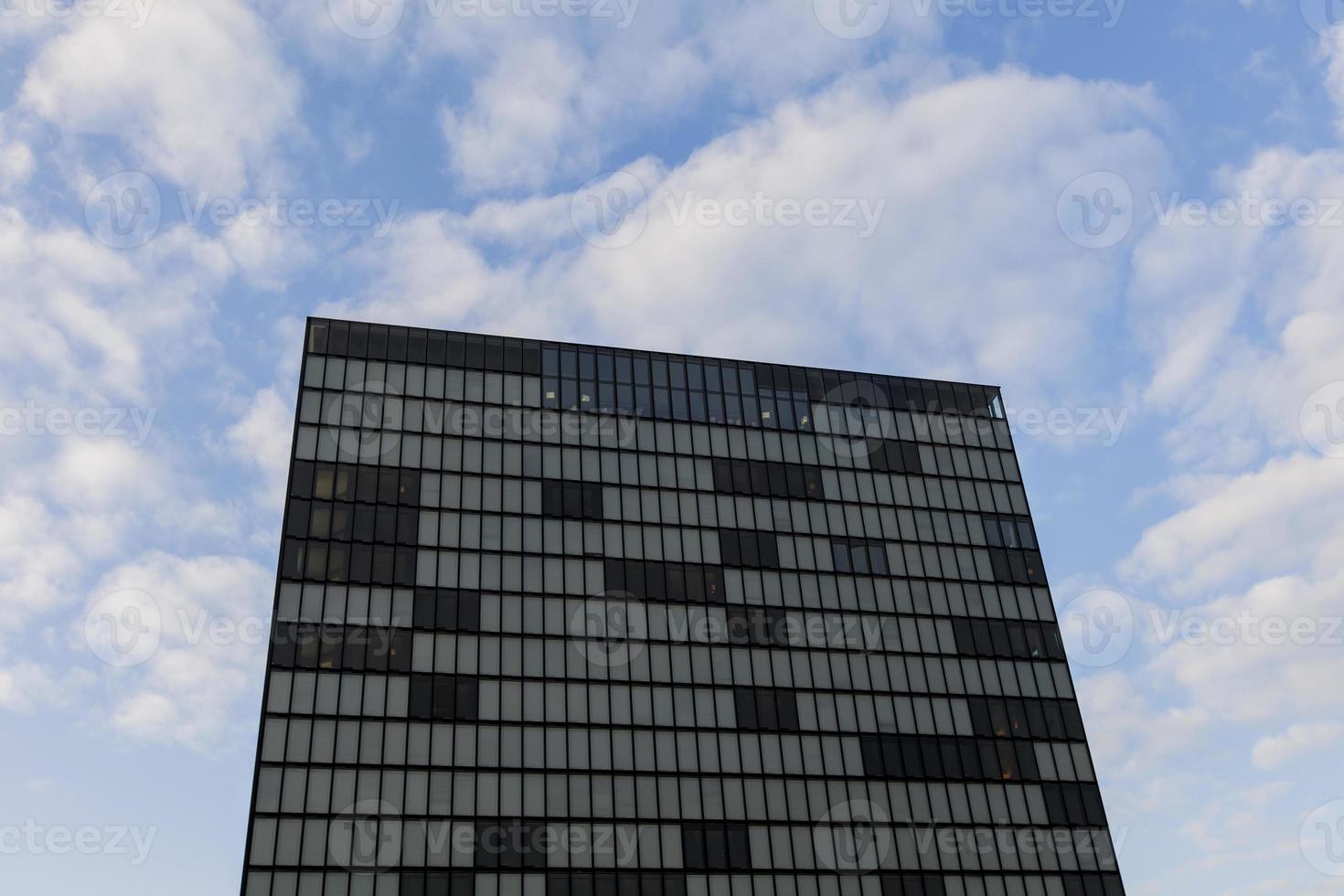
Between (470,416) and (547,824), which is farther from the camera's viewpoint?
(470,416)

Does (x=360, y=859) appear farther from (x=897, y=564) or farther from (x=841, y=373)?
(x=841, y=373)

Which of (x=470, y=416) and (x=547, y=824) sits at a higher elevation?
(x=470, y=416)

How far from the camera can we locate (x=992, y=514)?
6638cm

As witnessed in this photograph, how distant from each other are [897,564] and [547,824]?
24408 millimetres

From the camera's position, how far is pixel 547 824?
4972 centimetres

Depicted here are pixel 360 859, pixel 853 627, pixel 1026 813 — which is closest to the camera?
pixel 360 859

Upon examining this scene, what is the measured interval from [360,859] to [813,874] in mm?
20093

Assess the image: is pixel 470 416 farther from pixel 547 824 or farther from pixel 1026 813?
pixel 1026 813

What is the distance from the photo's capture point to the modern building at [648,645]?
49.5 metres

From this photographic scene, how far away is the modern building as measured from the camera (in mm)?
49531

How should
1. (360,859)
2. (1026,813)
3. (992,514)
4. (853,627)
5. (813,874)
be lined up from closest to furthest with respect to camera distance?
(360,859) → (813,874) → (1026,813) → (853,627) → (992,514)

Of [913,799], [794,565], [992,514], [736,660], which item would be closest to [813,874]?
[913,799]

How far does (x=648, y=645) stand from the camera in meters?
56.1

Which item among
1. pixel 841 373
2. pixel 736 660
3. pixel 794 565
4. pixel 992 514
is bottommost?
pixel 736 660
